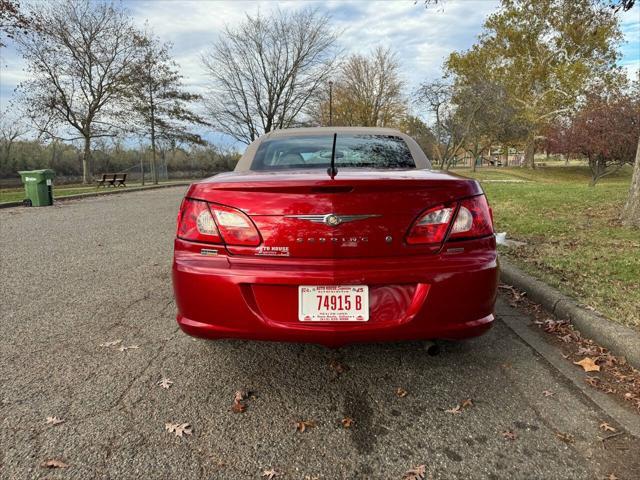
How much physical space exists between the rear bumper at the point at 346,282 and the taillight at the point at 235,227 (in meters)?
0.09

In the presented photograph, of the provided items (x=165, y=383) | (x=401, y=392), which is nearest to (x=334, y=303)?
(x=401, y=392)

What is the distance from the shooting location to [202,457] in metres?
1.88

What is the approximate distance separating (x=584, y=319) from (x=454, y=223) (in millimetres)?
1575

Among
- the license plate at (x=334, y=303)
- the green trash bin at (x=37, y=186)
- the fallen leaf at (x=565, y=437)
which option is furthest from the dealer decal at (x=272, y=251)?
the green trash bin at (x=37, y=186)

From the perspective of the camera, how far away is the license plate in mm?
2113

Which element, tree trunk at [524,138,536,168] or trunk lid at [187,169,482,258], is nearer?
trunk lid at [187,169,482,258]

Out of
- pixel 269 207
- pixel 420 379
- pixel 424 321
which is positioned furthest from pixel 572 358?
pixel 269 207

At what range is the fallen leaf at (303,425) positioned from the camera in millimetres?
2078

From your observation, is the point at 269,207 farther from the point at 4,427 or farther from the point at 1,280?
the point at 1,280

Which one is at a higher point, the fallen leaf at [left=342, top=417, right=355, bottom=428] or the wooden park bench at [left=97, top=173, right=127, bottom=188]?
the wooden park bench at [left=97, top=173, right=127, bottom=188]

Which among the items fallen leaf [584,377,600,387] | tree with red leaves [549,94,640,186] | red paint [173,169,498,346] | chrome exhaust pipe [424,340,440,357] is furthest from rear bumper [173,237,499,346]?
tree with red leaves [549,94,640,186]

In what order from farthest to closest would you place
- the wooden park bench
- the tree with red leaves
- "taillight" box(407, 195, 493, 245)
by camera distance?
the tree with red leaves, the wooden park bench, "taillight" box(407, 195, 493, 245)

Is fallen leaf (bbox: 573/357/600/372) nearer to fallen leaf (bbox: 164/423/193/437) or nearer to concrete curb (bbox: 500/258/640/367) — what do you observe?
concrete curb (bbox: 500/258/640/367)

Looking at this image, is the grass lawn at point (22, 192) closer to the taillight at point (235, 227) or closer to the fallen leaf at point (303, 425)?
the taillight at point (235, 227)
